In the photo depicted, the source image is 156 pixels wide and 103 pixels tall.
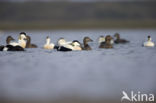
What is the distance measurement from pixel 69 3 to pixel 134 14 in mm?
14119

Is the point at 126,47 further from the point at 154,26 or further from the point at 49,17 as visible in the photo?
the point at 49,17

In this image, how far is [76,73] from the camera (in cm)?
1179

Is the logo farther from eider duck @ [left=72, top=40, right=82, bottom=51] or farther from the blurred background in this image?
the blurred background

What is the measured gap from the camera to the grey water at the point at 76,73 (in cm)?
953

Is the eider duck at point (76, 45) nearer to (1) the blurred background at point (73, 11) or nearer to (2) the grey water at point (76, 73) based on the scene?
(2) the grey water at point (76, 73)

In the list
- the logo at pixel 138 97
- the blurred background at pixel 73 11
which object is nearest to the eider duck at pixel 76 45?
the logo at pixel 138 97

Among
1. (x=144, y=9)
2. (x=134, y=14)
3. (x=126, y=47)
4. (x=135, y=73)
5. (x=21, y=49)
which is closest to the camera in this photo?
(x=135, y=73)

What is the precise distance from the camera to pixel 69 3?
199 ft

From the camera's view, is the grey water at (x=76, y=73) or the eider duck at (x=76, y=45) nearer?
the grey water at (x=76, y=73)

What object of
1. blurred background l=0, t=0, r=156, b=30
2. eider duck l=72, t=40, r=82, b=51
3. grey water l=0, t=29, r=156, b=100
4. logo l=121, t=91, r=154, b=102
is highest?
blurred background l=0, t=0, r=156, b=30

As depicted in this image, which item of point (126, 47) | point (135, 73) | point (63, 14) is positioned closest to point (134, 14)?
point (63, 14)

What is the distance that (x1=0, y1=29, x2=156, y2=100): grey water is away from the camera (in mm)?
9531

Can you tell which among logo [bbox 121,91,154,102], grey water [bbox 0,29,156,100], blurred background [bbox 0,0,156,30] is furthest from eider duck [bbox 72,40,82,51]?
blurred background [bbox 0,0,156,30]

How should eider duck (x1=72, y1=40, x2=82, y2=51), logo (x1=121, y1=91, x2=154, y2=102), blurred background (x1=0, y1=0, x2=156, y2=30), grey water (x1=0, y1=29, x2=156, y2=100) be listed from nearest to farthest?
logo (x1=121, y1=91, x2=154, y2=102) < grey water (x1=0, y1=29, x2=156, y2=100) < eider duck (x1=72, y1=40, x2=82, y2=51) < blurred background (x1=0, y1=0, x2=156, y2=30)
